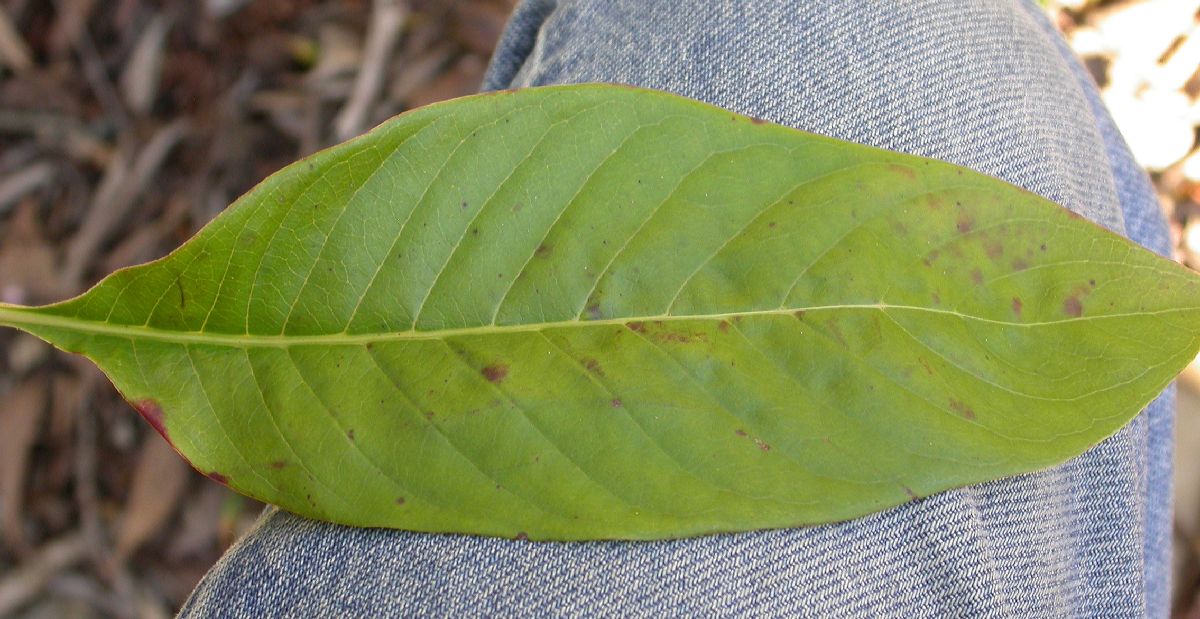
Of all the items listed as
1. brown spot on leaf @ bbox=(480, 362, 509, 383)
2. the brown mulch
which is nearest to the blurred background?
the brown mulch

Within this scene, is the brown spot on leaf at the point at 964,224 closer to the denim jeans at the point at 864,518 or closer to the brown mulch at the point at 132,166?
the denim jeans at the point at 864,518

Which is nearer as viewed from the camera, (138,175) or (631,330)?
(631,330)

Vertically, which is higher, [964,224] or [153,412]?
[964,224]

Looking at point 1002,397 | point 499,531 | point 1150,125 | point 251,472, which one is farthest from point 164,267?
point 1150,125

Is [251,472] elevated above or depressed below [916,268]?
below

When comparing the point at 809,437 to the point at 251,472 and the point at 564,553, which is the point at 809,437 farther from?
the point at 251,472

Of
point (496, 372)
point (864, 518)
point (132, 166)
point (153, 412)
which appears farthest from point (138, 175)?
point (864, 518)

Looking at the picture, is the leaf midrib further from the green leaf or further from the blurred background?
the blurred background

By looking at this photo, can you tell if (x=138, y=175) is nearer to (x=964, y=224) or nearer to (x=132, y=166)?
(x=132, y=166)
